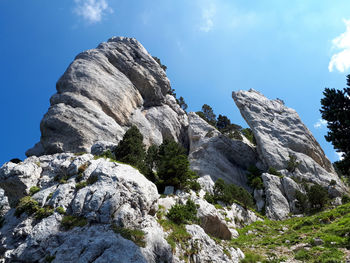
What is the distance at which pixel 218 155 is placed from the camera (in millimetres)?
65625

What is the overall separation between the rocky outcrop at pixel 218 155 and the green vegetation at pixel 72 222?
4506 centimetres

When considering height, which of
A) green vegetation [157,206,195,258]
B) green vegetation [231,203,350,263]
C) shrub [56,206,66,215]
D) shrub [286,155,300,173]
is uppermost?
shrub [286,155,300,173]

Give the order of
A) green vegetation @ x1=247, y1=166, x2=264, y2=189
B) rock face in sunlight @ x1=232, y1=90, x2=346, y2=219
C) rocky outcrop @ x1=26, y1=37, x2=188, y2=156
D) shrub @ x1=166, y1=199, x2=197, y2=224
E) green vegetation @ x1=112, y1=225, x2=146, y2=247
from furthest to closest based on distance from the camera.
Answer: green vegetation @ x1=247, y1=166, x2=264, y2=189 < rock face in sunlight @ x1=232, y1=90, x2=346, y2=219 < rocky outcrop @ x1=26, y1=37, x2=188, y2=156 < shrub @ x1=166, y1=199, x2=197, y2=224 < green vegetation @ x1=112, y1=225, x2=146, y2=247

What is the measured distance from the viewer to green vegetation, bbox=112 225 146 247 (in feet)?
47.1

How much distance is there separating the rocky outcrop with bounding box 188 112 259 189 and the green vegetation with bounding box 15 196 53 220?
4466cm

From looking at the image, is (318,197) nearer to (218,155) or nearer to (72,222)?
(218,155)

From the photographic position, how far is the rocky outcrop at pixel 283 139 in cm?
6084

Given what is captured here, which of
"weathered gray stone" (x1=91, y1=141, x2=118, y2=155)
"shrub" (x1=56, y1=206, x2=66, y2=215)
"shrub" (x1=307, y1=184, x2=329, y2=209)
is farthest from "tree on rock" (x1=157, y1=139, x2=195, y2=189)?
→ "shrub" (x1=307, y1=184, x2=329, y2=209)

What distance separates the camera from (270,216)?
4509 cm

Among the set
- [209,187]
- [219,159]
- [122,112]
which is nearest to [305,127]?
[219,159]

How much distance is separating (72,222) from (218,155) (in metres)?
53.8

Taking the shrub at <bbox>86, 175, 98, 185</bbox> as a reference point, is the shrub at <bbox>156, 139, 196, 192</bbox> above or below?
above

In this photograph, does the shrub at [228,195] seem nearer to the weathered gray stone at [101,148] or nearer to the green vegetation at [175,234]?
the green vegetation at [175,234]

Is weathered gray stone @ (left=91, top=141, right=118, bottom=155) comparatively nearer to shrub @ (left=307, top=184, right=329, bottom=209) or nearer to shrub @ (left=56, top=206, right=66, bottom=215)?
shrub @ (left=56, top=206, right=66, bottom=215)
